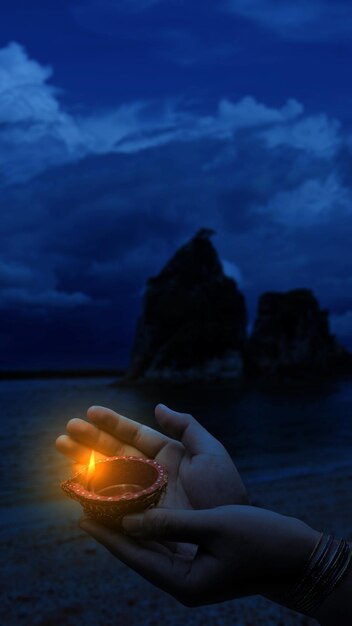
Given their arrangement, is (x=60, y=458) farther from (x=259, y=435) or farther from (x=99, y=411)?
(x=99, y=411)

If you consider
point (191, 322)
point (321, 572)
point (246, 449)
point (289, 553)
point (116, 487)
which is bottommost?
point (246, 449)

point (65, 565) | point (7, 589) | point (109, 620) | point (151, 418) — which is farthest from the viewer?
point (151, 418)

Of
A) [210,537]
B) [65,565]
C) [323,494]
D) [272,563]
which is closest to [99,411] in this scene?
[210,537]

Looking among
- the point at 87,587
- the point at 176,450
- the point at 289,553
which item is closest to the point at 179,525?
the point at 289,553

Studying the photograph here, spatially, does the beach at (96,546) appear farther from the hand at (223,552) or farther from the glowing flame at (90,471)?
the hand at (223,552)

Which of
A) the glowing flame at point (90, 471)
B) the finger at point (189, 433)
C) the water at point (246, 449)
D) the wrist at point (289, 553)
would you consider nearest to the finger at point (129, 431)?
the finger at point (189, 433)

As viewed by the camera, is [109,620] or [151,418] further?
[151,418]

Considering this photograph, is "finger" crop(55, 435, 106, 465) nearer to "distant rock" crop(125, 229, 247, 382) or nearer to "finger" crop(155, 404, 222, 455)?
"finger" crop(155, 404, 222, 455)

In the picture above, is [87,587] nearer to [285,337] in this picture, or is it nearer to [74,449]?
[74,449]
